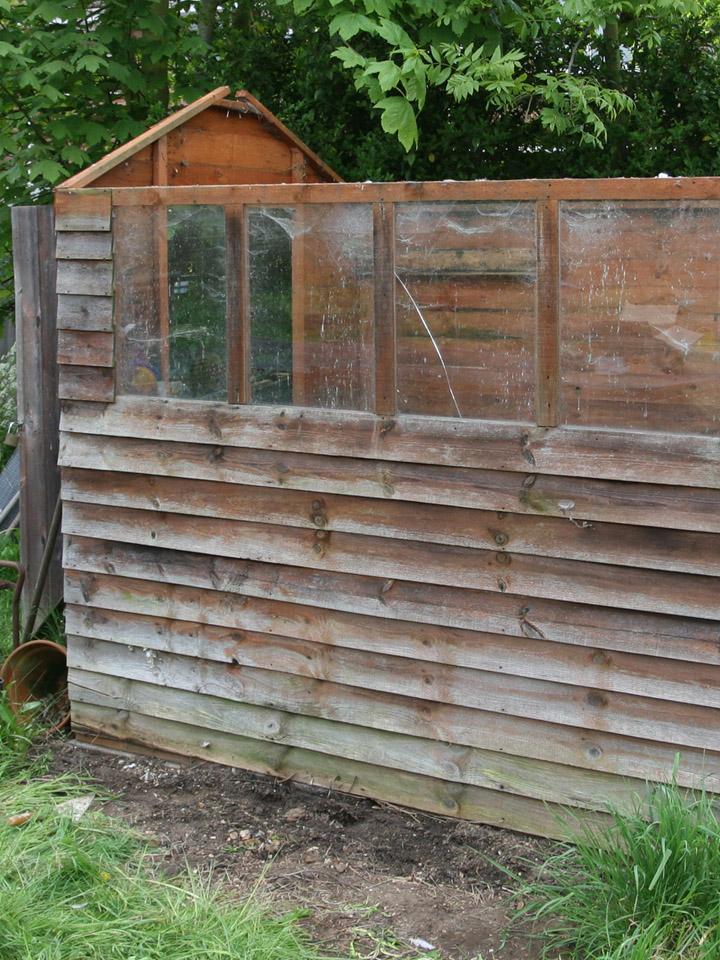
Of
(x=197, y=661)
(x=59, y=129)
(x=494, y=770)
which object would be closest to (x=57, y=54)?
(x=59, y=129)

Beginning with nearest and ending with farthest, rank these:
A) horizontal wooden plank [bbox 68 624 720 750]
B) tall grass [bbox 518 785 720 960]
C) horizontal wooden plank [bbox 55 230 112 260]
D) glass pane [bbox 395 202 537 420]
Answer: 1. tall grass [bbox 518 785 720 960]
2. horizontal wooden plank [bbox 68 624 720 750]
3. glass pane [bbox 395 202 537 420]
4. horizontal wooden plank [bbox 55 230 112 260]

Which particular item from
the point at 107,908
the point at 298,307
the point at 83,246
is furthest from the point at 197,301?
the point at 107,908

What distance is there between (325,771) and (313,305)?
159cm

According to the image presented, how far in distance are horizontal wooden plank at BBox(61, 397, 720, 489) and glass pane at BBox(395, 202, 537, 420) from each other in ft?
0.25

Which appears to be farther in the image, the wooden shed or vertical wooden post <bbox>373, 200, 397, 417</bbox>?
vertical wooden post <bbox>373, 200, 397, 417</bbox>

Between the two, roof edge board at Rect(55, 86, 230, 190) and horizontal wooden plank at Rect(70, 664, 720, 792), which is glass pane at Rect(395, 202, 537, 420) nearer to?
horizontal wooden plank at Rect(70, 664, 720, 792)

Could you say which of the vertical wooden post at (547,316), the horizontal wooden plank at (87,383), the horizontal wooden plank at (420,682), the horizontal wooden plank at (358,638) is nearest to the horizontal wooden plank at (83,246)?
the horizontal wooden plank at (87,383)

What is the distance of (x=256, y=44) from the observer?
5.82 m

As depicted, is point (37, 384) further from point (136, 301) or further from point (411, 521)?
point (411, 521)

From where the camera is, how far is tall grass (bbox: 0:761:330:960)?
3072 mm

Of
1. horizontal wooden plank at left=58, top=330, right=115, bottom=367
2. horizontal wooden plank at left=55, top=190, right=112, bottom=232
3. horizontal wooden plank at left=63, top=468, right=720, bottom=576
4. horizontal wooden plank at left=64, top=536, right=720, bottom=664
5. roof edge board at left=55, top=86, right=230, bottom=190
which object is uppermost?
roof edge board at left=55, top=86, right=230, bottom=190

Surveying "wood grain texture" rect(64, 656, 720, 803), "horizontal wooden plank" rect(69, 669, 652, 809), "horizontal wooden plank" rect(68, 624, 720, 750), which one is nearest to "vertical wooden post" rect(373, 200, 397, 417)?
"horizontal wooden plank" rect(68, 624, 720, 750)

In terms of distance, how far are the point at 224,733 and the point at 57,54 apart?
9.93 feet

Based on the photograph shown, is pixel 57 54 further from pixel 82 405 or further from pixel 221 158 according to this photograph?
pixel 82 405
